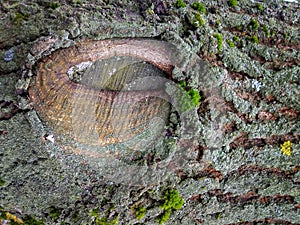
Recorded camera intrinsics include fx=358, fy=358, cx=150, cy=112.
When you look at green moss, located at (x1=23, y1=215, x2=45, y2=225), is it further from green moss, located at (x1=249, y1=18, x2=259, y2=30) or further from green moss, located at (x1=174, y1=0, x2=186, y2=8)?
green moss, located at (x1=249, y1=18, x2=259, y2=30)

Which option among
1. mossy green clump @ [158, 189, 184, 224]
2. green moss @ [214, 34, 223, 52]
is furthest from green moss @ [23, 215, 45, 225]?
green moss @ [214, 34, 223, 52]

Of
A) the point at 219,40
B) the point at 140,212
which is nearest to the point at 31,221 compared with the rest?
the point at 140,212

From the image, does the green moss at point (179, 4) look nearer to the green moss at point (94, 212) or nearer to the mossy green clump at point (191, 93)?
the mossy green clump at point (191, 93)

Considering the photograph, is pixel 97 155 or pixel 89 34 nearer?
pixel 89 34

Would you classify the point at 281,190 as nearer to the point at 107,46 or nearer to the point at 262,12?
the point at 262,12

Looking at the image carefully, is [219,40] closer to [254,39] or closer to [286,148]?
[254,39]

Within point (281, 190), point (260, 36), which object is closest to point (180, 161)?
point (281, 190)
